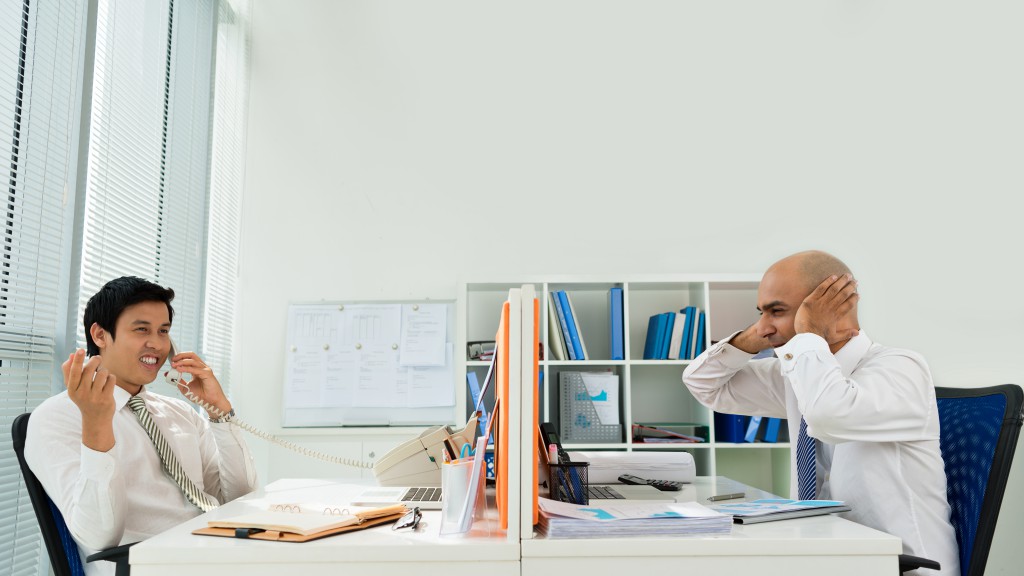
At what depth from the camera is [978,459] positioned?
1.66m

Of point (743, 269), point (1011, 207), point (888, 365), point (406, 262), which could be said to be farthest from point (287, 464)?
point (1011, 207)

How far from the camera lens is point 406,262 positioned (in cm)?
381

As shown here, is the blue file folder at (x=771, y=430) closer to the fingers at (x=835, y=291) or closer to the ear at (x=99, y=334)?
the fingers at (x=835, y=291)

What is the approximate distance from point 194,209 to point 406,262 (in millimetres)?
1026

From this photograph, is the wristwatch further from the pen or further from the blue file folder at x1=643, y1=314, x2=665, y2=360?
the blue file folder at x1=643, y1=314, x2=665, y2=360

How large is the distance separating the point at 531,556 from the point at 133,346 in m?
1.27

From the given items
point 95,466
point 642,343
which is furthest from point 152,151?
point 642,343

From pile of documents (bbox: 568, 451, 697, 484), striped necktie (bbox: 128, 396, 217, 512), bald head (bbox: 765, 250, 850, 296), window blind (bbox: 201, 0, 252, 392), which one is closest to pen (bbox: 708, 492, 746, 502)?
pile of documents (bbox: 568, 451, 697, 484)

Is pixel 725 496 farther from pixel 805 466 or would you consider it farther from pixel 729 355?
pixel 729 355

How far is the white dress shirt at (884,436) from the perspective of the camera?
1.61 m

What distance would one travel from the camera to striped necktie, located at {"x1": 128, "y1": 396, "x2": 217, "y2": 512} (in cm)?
187

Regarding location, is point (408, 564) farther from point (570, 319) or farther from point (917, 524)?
point (570, 319)

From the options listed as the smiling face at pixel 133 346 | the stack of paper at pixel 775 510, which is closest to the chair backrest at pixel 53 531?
the smiling face at pixel 133 346

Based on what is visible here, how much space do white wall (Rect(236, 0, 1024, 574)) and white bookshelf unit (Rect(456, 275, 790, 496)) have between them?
0.16 m
